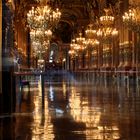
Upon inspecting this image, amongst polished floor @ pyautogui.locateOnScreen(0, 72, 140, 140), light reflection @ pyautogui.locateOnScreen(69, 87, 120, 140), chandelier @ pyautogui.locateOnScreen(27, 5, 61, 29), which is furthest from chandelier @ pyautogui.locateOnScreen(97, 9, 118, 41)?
light reflection @ pyautogui.locateOnScreen(69, 87, 120, 140)

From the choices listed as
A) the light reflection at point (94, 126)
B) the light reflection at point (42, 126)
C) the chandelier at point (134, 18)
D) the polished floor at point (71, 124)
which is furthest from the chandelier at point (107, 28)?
the light reflection at point (94, 126)

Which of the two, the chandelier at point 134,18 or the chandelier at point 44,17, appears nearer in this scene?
the chandelier at point 134,18

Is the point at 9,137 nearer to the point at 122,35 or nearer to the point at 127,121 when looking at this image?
the point at 127,121

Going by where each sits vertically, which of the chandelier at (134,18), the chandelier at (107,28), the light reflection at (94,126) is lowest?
the light reflection at (94,126)

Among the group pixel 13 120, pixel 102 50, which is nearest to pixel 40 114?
pixel 13 120

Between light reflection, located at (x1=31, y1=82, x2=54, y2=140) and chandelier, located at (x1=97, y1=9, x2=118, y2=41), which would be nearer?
light reflection, located at (x1=31, y1=82, x2=54, y2=140)

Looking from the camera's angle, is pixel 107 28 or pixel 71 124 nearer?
pixel 71 124

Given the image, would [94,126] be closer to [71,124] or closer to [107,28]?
[71,124]

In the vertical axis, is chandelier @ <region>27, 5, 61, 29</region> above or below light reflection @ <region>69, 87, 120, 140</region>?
above

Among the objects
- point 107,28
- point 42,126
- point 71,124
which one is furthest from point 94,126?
point 107,28

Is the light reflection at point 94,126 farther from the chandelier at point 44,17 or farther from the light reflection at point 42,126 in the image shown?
the chandelier at point 44,17

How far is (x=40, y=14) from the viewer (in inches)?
1212

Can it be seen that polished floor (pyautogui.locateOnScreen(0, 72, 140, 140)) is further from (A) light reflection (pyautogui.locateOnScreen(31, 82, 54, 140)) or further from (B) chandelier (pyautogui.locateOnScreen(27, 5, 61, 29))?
(B) chandelier (pyautogui.locateOnScreen(27, 5, 61, 29))

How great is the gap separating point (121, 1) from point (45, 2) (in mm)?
9379
